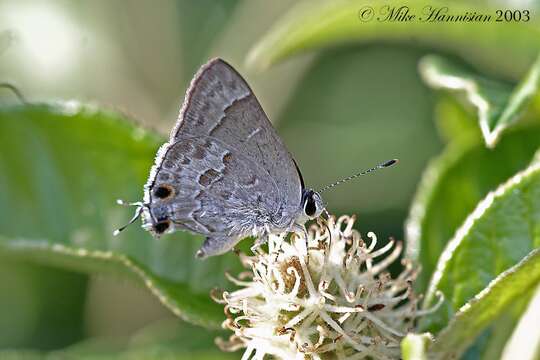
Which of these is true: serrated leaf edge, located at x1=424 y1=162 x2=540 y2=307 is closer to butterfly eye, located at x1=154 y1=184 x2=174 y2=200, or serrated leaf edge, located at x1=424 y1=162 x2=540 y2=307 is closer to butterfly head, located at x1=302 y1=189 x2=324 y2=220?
butterfly head, located at x1=302 y1=189 x2=324 y2=220

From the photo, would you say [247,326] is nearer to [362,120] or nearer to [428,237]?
[428,237]

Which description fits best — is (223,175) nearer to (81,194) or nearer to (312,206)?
(312,206)

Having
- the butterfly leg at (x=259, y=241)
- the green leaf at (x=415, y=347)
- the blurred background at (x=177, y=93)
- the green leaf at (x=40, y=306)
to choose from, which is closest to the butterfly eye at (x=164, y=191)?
the butterfly leg at (x=259, y=241)

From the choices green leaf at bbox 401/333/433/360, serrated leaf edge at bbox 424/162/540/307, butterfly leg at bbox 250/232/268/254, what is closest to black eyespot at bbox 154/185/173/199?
butterfly leg at bbox 250/232/268/254

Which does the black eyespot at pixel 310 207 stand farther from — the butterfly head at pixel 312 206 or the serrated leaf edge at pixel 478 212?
the serrated leaf edge at pixel 478 212

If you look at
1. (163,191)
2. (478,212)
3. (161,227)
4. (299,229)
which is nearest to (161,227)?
(161,227)

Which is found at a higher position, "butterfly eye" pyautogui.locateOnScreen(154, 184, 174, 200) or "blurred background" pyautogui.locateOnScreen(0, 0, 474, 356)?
"blurred background" pyautogui.locateOnScreen(0, 0, 474, 356)

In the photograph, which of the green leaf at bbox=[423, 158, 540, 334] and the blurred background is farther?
the blurred background

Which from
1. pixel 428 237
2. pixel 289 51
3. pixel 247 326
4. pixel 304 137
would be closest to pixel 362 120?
pixel 304 137
